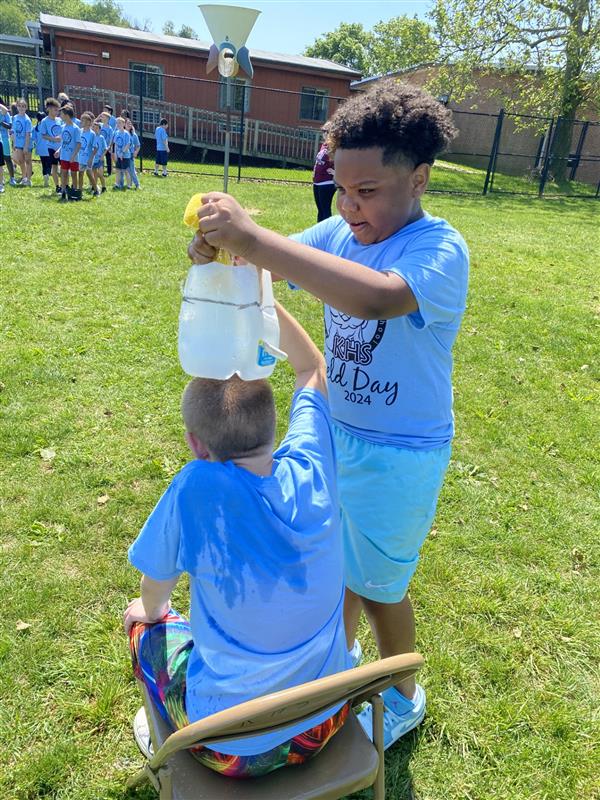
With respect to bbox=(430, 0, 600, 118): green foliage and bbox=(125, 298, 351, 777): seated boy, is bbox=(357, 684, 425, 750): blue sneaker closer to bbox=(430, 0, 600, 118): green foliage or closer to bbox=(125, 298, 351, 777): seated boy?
bbox=(125, 298, 351, 777): seated boy

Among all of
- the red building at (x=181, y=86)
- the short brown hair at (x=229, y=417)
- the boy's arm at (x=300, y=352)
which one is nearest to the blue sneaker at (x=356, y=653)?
the boy's arm at (x=300, y=352)

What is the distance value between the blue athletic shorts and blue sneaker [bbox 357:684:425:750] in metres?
0.57

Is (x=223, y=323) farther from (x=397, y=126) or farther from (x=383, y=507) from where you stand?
(x=383, y=507)

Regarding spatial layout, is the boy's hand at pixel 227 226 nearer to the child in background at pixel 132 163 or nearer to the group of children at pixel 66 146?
the group of children at pixel 66 146

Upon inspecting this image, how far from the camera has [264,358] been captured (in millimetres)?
1540

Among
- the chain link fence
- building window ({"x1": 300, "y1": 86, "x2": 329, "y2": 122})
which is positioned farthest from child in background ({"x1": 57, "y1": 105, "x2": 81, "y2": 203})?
building window ({"x1": 300, "y1": 86, "x2": 329, "y2": 122})

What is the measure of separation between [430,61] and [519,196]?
815 cm

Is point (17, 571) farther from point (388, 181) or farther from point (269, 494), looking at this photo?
point (388, 181)

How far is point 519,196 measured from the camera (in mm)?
19125

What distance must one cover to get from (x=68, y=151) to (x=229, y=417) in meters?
11.8

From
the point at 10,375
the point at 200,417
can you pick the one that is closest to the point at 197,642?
the point at 200,417

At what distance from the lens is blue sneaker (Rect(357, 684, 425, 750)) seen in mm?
2250

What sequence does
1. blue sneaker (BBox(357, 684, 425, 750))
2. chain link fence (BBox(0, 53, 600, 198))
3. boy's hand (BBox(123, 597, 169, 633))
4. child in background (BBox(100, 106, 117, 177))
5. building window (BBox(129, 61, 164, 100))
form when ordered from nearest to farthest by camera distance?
1. boy's hand (BBox(123, 597, 169, 633))
2. blue sneaker (BBox(357, 684, 425, 750))
3. child in background (BBox(100, 106, 117, 177))
4. chain link fence (BBox(0, 53, 600, 198))
5. building window (BBox(129, 61, 164, 100))

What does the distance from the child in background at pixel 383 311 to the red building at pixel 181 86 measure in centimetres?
2214
